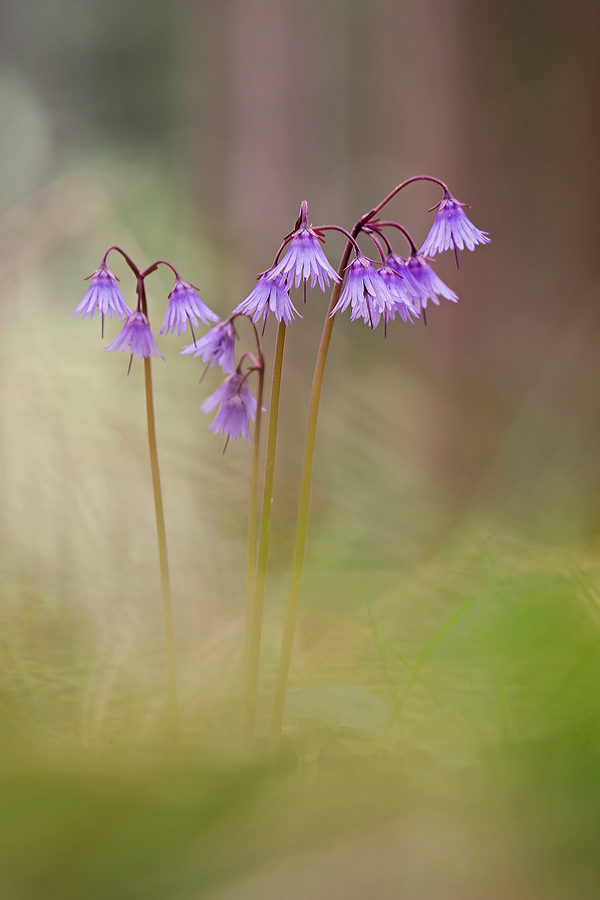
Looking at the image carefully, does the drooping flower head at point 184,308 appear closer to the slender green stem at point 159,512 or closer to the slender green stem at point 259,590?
the slender green stem at point 159,512

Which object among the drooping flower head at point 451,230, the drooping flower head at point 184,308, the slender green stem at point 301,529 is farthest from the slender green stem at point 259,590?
the drooping flower head at point 451,230


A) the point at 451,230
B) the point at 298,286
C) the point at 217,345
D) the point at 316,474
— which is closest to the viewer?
the point at 298,286

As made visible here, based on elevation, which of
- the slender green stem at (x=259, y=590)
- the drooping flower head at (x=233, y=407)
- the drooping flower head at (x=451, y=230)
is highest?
the drooping flower head at (x=451, y=230)

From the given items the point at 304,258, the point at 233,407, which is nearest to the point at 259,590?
the point at 233,407

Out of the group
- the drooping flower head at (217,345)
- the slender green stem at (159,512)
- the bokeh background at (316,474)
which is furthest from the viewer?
the drooping flower head at (217,345)

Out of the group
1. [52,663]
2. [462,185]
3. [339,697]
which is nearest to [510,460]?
[462,185]

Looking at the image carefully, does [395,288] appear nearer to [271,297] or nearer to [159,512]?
[271,297]

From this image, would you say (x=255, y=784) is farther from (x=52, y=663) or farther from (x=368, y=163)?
(x=368, y=163)
